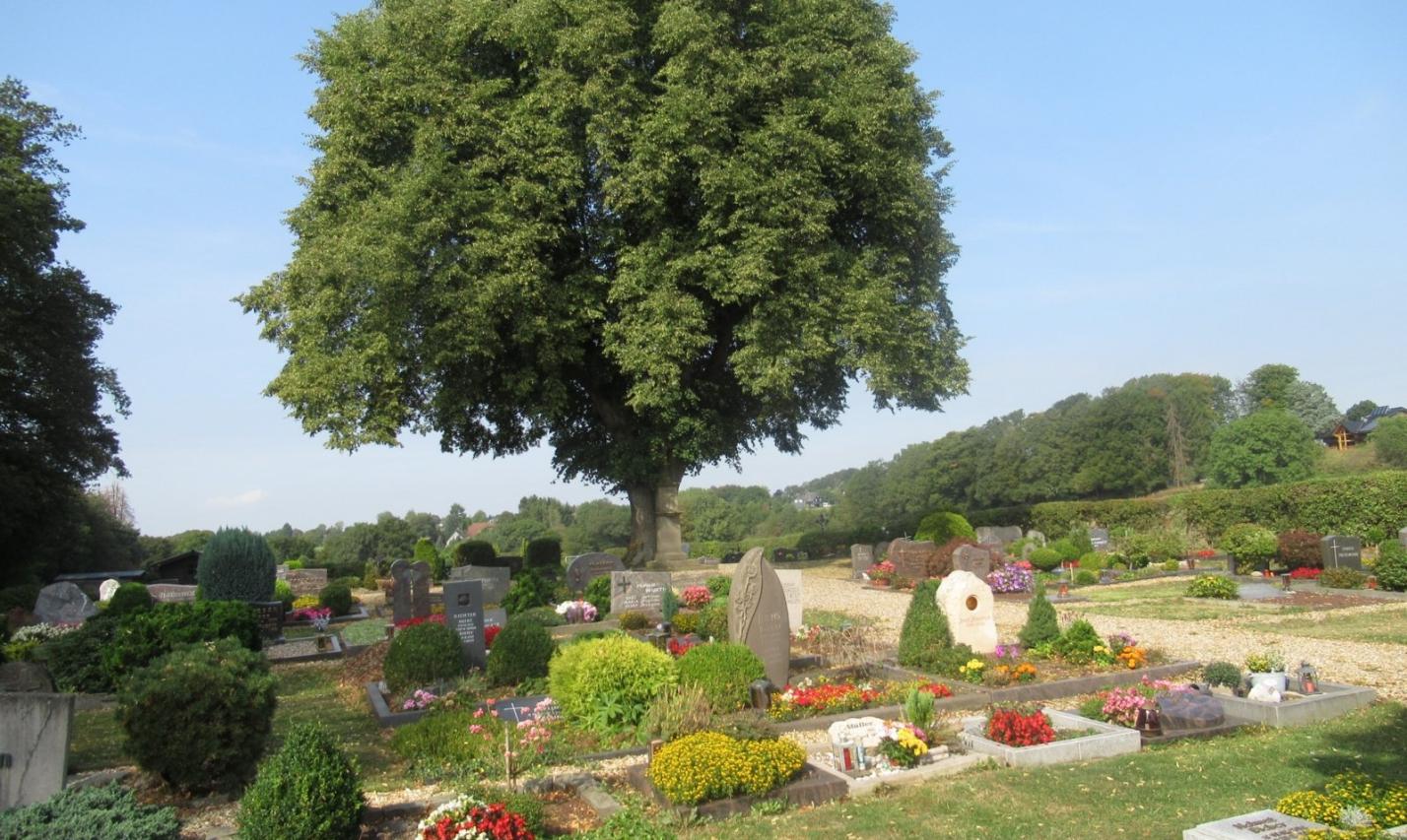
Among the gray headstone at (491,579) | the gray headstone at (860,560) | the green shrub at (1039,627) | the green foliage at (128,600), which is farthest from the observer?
the gray headstone at (860,560)

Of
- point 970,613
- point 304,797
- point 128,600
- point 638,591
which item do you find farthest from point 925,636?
point 128,600

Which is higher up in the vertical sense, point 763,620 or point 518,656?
point 763,620

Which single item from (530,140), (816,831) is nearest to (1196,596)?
(816,831)

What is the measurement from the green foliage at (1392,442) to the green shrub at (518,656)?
66.6m

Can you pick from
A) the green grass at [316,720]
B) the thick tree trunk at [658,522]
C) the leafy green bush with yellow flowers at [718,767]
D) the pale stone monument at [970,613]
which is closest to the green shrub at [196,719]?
the green grass at [316,720]

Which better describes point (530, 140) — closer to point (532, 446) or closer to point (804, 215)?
point (804, 215)

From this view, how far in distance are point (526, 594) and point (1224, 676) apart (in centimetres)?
1562

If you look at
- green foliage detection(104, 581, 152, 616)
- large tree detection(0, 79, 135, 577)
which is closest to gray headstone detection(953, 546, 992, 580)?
green foliage detection(104, 581, 152, 616)

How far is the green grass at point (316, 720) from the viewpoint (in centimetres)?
912

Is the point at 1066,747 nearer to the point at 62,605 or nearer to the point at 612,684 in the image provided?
the point at 612,684

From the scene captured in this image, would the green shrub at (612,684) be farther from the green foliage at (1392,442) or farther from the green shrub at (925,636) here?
the green foliage at (1392,442)

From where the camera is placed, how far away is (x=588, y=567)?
25812 millimetres

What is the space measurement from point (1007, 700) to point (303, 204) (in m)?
22.4

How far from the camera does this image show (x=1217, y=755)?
27.3 ft
